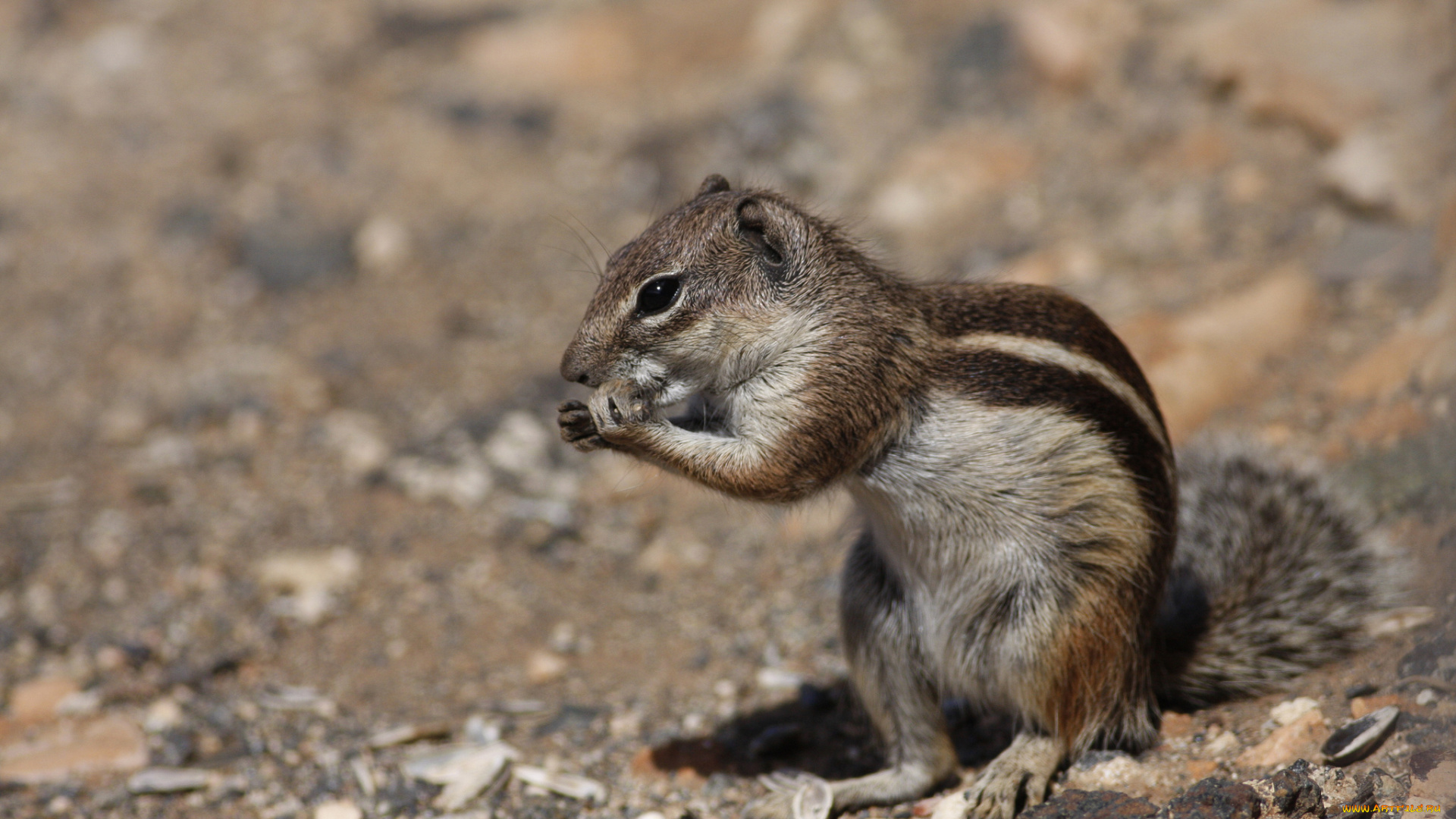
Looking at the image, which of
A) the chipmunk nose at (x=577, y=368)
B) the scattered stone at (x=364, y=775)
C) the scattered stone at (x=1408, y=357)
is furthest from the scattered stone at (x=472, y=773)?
the scattered stone at (x=1408, y=357)

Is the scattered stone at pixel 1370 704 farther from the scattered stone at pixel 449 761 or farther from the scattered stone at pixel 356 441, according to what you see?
the scattered stone at pixel 356 441

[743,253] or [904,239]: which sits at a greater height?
[904,239]

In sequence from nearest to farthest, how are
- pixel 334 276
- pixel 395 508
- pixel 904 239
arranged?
1. pixel 395 508
2. pixel 904 239
3. pixel 334 276

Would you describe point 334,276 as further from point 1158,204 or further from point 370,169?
point 1158,204

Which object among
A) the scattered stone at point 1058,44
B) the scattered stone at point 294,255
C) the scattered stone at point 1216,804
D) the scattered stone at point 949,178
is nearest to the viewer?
the scattered stone at point 1216,804

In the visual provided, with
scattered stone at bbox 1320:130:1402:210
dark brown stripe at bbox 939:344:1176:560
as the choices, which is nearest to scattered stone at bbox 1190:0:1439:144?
scattered stone at bbox 1320:130:1402:210

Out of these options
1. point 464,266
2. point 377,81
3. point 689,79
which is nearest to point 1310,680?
point 464,266

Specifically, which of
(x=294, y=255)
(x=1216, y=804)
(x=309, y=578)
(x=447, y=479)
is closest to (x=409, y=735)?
(x=309, y=578)
